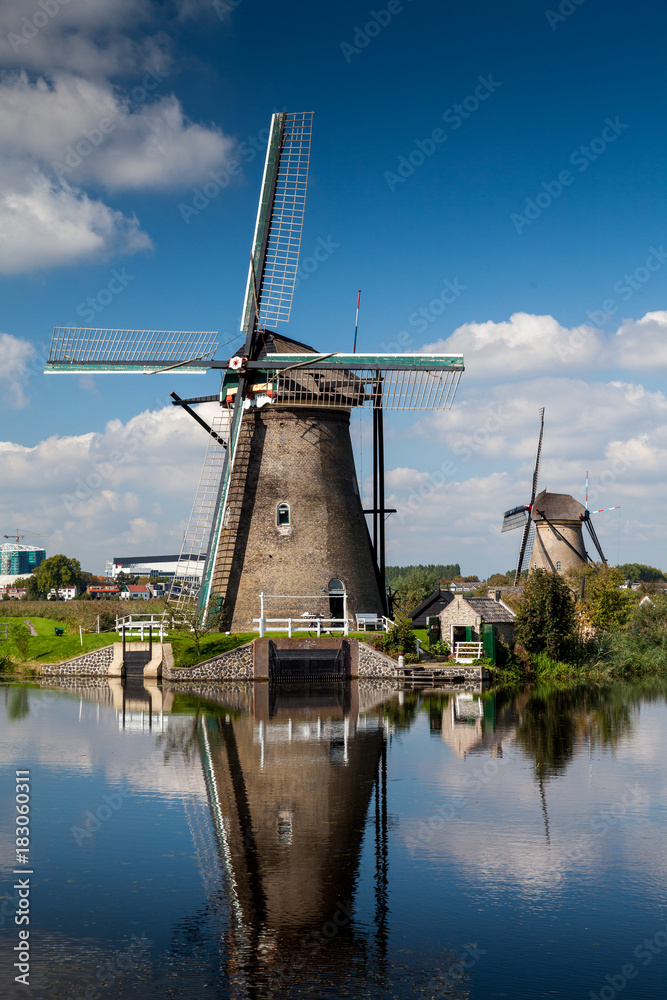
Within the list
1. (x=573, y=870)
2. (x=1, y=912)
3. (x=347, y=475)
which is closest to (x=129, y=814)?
(x=1, y=912)

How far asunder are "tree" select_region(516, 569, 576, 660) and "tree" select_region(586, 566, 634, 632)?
18.6 ft

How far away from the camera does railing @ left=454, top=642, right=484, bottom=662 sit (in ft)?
105

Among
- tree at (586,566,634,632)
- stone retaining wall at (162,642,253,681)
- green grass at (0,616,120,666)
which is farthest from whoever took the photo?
tree at (586,566,634,632)

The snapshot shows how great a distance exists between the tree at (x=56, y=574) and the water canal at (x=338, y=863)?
293 ft

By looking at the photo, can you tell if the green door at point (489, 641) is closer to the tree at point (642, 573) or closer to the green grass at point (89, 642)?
the green grass at point (89, 642)

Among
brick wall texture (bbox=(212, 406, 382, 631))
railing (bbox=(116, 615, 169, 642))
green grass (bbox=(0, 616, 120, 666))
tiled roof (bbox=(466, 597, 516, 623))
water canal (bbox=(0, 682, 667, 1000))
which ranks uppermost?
brick wall texture (bbox=(212, 406, 382, 631))

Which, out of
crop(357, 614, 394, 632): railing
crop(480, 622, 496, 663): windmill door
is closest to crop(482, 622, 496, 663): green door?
crop(480, 622, 496, 663): windmill door

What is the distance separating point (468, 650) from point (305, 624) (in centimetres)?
591

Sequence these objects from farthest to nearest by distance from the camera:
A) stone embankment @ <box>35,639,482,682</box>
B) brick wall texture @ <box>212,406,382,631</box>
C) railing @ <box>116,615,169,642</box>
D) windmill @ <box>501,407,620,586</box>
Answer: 1. windmill @ <box>501,407,620,586</box>
2. brick wall texture @ <box>212,406,382,631</box>
3. railing @ <box>116,615,169,642</box>
4. stone embankment @ <box>35,639,482,682</box>

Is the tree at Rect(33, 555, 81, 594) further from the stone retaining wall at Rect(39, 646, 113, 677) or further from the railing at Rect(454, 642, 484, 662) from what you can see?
the railing at Rect(454, 642, 484, 662)

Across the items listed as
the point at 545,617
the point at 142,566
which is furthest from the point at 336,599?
the point at 142,566

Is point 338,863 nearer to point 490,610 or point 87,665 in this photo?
point 490,610

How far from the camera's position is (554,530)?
59062 mm

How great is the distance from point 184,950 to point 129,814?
508 centimetres
